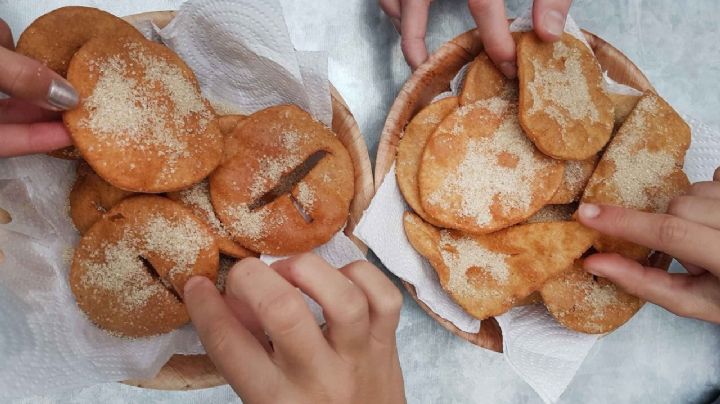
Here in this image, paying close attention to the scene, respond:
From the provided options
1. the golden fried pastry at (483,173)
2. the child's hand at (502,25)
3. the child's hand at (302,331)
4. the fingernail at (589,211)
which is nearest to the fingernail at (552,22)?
the child's hand at (502,25)

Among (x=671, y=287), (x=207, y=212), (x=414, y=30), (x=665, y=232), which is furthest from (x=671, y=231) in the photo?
(x=207, y=212)

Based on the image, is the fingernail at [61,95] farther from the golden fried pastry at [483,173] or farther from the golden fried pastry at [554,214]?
the golden fried pastry at [554,214]

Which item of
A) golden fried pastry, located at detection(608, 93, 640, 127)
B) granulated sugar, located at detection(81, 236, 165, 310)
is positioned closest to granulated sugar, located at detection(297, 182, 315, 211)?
granulated sugar, located at detection(81, 236, 165, 310)

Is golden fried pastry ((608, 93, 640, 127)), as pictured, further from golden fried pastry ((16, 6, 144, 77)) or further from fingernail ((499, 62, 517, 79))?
golden fried pastry ((16, 6, 144, 77))

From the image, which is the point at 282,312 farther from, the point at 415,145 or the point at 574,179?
the point at 574,179

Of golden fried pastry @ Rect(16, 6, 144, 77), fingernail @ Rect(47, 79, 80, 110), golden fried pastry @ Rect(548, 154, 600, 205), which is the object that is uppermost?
golden fried pastry @ Rect(16, 6, 144, 77)

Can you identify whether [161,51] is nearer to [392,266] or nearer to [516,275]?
[392,266]
